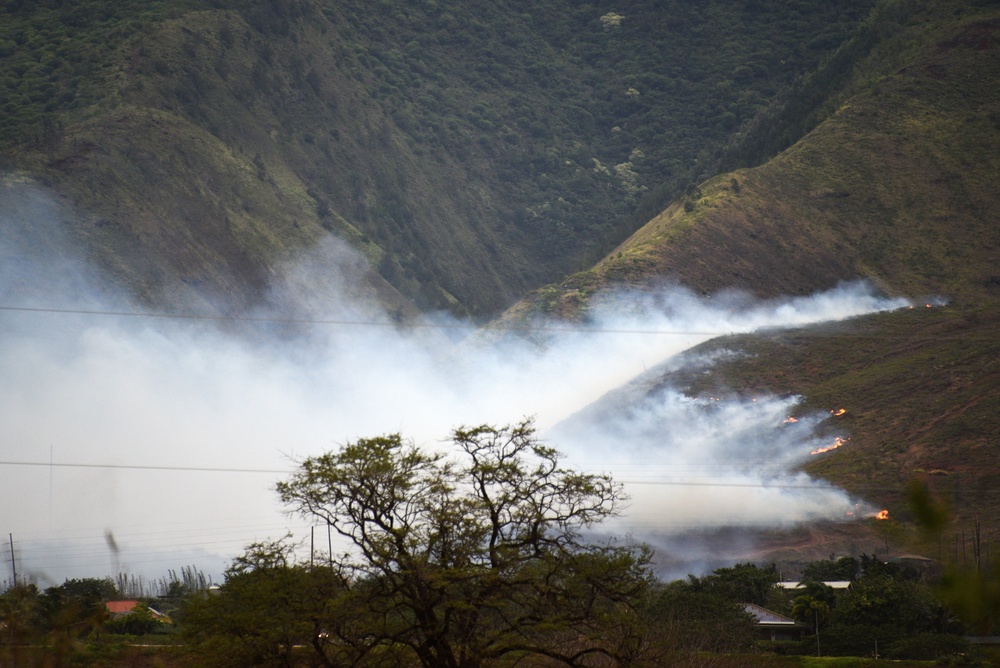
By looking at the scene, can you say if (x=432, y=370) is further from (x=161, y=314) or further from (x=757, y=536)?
(x=757, y=536)

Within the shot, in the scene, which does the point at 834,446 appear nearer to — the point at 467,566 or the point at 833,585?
the point at 833,585

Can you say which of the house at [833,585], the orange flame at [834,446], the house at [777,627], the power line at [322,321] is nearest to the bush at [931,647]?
the house at [777,627]

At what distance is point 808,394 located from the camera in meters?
111

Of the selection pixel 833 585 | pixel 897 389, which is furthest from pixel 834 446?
pixel 833 585

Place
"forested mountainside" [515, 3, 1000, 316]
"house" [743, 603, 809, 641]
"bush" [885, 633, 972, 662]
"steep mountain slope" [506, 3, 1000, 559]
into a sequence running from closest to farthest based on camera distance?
"bush" [885, 633, 972, 662] → "house" [743, 603, 809, 641] → "steep mountain slope" [506, 3, 1000, 559] → "forested mountainside" [515, 3, 1000, 316]

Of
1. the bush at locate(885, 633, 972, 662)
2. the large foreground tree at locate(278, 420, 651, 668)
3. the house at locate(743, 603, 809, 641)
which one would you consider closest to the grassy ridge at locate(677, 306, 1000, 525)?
→ the house at locate(743, 603, 809, 641)

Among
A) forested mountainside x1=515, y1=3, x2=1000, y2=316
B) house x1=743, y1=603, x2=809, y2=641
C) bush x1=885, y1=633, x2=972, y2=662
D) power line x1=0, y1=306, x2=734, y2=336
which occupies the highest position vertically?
forested mountainside x1=515, y1=3, x2=1000, y2=316

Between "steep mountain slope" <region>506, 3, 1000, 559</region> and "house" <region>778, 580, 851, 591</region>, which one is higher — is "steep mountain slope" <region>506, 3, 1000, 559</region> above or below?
above

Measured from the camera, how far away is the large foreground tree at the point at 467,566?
116 feet

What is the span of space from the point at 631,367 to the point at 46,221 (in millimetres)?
63524

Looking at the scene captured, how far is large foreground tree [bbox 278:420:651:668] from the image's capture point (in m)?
35.2

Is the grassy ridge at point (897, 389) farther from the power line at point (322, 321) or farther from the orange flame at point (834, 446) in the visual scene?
the power line at point (322, 321)

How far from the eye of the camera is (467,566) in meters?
36.0

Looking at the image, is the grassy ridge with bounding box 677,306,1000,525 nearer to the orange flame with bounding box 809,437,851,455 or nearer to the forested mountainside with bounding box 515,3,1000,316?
the orange flame with bounding box 809,437,851,455
